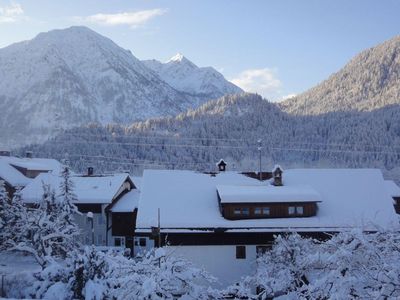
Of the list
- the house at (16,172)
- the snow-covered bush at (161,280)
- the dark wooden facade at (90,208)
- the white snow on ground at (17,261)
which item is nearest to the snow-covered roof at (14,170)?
the house at (16,172)

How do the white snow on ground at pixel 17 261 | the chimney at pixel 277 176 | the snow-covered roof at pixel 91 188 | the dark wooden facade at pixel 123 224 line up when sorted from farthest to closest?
the snow-covered roof at pixel 91 188 < the dark wooden facade at pixel 123 224 < the white snow on ground at pixel 17 261 < the chimney at pixel 277 176

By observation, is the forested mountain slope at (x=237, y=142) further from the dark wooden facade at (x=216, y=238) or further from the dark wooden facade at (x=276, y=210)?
the dark wooden facade at (x=216, y=238)

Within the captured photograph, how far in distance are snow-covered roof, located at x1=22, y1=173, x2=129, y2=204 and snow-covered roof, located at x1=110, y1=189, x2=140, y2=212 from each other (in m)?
0.80

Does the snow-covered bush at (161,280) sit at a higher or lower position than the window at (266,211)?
lower

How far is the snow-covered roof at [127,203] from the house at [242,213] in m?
9.80

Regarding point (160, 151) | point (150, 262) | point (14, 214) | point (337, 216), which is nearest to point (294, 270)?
point (150, 262)

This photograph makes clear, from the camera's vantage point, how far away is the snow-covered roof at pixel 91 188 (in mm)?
45781

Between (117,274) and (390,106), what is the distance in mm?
189506

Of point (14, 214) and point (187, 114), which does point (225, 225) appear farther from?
point (187, 114)

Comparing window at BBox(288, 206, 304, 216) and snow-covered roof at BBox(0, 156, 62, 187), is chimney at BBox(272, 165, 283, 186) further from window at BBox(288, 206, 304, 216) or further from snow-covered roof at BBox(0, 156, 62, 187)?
snow-covered roof at BBox(0, 156, 62, 187)

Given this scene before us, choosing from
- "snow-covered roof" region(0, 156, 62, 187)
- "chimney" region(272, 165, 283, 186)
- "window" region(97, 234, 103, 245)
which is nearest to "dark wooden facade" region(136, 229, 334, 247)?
"chimney" region(272, 165, 283, 186)

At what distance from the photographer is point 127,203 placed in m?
46.7

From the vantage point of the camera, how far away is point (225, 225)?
30.7 meters

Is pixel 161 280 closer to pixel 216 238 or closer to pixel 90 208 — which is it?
pixel 216 238
